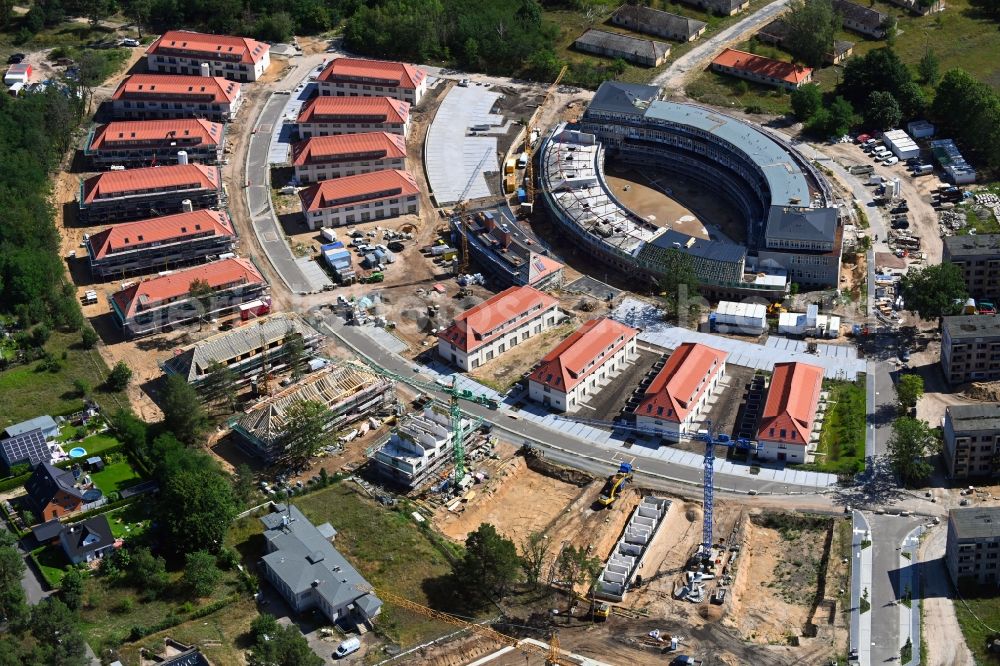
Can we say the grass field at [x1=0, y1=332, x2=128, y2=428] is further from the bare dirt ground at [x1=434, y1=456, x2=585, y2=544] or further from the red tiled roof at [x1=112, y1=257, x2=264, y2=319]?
the bare dirt ground at [x1=434, y1=456, x2=585, y2=544]

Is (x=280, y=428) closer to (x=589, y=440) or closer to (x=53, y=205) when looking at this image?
(x=589, y=440)

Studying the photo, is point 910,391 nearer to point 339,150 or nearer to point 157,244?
point 339,150

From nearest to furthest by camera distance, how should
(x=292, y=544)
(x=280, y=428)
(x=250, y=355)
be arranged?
1. (x=292, y=544)
2. (x=280, y=428)
3. (x=250, y=355)

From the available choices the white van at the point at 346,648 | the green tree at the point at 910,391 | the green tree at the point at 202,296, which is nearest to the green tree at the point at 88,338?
the green tree at the point at 202,296

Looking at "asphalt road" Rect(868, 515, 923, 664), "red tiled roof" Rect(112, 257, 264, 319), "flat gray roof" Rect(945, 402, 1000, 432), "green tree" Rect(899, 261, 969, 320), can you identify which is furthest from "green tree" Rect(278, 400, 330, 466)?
"green tree" Rect(899, 261, 969, 320)

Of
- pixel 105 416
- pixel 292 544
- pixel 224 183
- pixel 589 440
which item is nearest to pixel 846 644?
pixel 589 440

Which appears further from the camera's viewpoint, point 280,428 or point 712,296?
point 712,296
